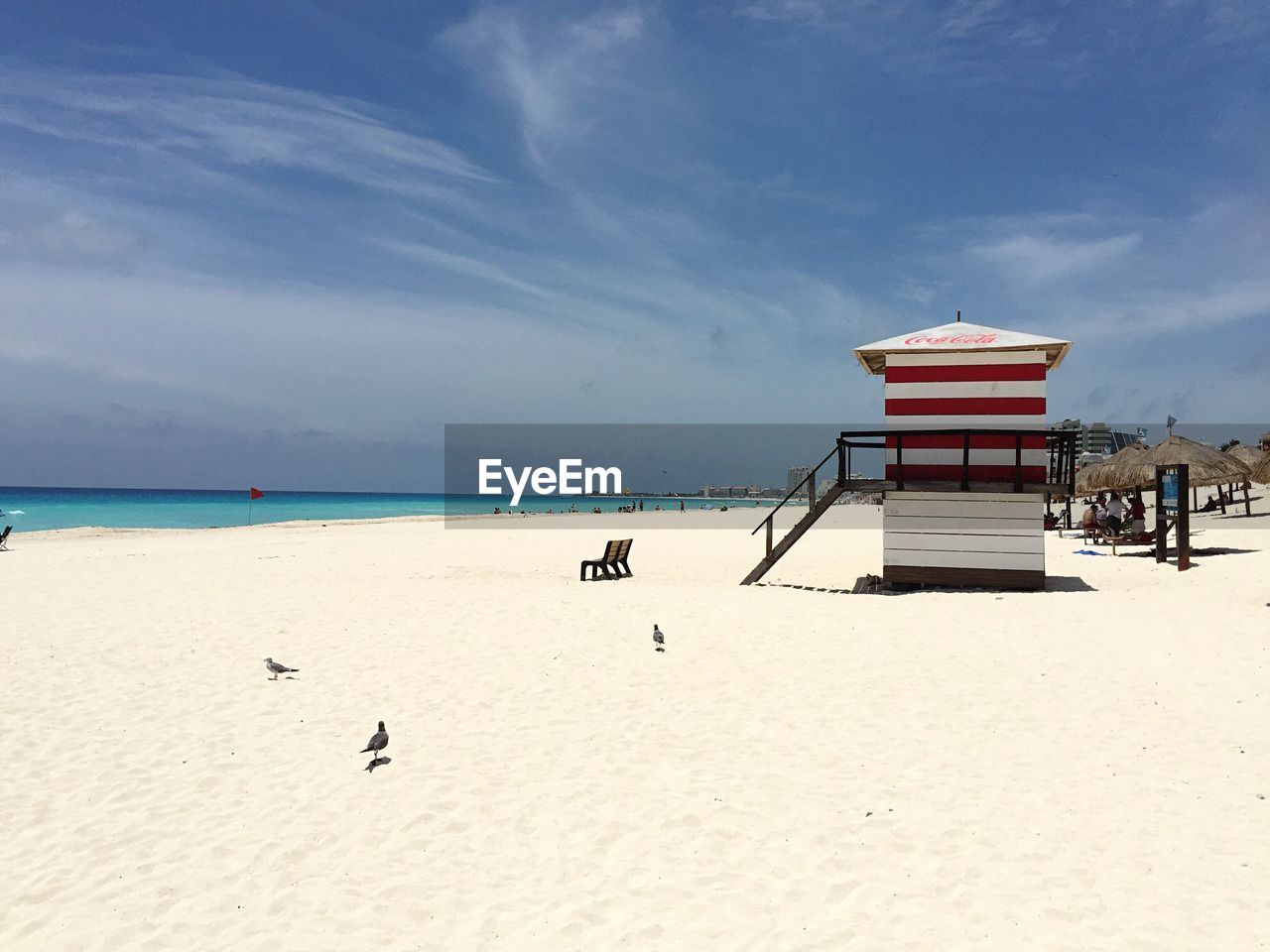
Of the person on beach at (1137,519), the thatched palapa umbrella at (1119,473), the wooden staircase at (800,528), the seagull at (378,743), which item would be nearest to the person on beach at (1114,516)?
the person on beach at (1137,519)

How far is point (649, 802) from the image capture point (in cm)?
535

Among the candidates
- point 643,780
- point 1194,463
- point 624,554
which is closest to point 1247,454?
point 1194,463

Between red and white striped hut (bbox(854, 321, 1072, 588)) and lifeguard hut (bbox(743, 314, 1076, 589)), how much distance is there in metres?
0.02

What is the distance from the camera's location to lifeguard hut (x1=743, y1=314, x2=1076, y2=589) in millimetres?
13508

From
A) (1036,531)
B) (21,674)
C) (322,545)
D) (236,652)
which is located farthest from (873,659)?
(322,545)

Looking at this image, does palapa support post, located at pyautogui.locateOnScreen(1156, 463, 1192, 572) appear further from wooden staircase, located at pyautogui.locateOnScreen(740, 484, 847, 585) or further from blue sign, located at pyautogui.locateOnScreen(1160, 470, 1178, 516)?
wooden staircase, located at pyautogui.locateOnScreen(740, 484, 847, 585)

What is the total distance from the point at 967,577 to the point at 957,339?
4.07 m

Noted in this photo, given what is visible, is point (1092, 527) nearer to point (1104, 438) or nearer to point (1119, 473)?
point (1119, 473)

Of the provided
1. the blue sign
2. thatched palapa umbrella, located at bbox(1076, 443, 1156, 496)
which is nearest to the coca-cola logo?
the blue sign

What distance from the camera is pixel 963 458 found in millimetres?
13477

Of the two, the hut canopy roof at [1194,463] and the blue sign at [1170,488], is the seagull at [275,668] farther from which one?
the hut canopy roof at [1194,463]

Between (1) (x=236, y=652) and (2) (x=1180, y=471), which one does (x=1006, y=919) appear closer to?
(1) (x=236, y=652)

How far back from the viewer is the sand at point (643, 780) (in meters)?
4.09

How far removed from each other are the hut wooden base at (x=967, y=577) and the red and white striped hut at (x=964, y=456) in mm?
17
